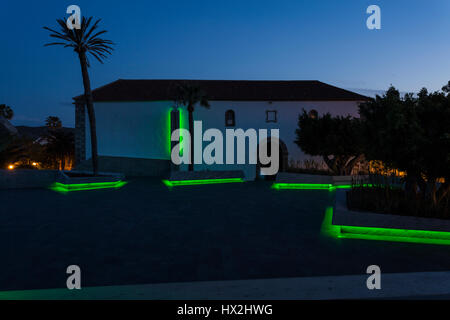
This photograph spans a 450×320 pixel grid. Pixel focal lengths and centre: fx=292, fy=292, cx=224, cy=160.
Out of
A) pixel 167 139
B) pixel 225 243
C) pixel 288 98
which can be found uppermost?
pixel 288 98

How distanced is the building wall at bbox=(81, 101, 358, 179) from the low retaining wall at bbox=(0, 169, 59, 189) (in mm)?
7868

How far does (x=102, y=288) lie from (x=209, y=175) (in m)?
14.3

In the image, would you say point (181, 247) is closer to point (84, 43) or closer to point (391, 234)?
point (391, 234)

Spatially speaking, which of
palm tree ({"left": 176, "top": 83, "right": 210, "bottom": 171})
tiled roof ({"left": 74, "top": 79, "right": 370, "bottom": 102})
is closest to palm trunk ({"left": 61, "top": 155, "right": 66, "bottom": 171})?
tiled roof ({"left": 74, "top": 79, "right": 370, "bottom": 102})

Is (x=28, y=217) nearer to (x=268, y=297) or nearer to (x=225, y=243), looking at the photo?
(x=225, y=243)

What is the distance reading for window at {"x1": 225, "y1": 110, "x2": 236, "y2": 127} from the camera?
76.8ft

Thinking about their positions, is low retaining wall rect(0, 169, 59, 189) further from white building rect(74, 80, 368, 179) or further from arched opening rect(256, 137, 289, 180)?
arched opening rect(256, 137, 289, 180)

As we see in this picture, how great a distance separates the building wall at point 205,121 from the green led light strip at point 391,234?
53.9ft

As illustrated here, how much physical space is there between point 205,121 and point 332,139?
10423mm

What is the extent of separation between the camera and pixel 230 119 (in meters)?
23.5
